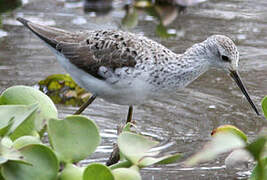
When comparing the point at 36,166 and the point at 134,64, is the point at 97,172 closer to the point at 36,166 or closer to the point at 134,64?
the point at 36,166

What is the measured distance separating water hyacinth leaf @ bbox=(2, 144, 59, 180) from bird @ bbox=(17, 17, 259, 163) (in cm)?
200

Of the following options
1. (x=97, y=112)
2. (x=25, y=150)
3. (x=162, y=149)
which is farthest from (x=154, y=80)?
(x=25, y=150)

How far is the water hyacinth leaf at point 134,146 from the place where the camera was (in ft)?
11.6

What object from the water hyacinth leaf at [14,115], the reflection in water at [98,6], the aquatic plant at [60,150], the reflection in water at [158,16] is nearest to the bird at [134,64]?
the aquatic plant at [60,150]

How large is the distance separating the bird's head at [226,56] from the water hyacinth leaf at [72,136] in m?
2.17

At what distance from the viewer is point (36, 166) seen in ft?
11.0

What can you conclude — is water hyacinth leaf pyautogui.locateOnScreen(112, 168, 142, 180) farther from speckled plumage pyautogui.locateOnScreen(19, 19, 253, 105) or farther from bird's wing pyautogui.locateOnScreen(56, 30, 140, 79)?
bird's wing pyautogui.locateOnScreen(56, 30, 140, 79)

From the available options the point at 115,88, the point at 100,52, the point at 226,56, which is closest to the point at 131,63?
the point at 115,88

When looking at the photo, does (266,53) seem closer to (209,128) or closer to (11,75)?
(209,128)

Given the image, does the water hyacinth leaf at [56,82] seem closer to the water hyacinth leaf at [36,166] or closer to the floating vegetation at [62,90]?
the floating vegetation at [62,90]

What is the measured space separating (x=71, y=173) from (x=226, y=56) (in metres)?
2.35

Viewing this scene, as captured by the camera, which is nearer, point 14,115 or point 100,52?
point 14,115

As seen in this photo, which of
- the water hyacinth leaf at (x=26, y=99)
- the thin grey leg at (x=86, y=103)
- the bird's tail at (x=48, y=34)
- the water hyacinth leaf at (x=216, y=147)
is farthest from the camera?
the bird's tail at (x=48, y=34)

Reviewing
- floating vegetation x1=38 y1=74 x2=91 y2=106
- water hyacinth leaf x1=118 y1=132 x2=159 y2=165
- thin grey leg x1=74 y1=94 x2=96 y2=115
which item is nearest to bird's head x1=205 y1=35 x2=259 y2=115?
thin grey leg x1=74 y1=94 x2=96 y2=115
